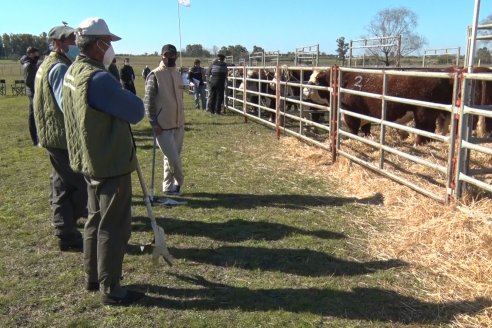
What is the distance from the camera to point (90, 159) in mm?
3275

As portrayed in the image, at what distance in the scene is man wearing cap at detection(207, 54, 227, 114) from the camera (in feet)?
51.3

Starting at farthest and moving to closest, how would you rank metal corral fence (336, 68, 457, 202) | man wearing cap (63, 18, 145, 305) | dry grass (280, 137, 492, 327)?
1. metal corral fence (336, 68, 457, 202)
2. dry grass (280, 137, 492, 327)
3. man wearing cap (63, 18, 145, 305)

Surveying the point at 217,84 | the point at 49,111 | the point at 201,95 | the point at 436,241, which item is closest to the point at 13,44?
the point at 201,95

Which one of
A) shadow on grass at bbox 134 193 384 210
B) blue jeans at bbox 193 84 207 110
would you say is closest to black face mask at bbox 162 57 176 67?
shadow on grass at bbox 134 193 384 210

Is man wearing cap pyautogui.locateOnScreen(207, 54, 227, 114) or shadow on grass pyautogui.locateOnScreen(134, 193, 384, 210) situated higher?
man wearing cap pyautogui.locateOnScreen(207, 54, 227, 114)

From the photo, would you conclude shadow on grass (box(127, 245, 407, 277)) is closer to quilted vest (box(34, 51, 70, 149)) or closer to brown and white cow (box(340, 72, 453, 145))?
quilted vest (box(34, 51, 70, 149))

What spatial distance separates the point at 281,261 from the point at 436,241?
4.76 ft

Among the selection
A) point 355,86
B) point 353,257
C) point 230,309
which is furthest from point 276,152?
point 230,309

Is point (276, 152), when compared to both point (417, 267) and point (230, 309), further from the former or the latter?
point (230, 309)

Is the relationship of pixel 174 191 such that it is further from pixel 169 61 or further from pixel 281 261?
pixel 281 261

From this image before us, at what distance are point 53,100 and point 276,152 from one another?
5.57 metres

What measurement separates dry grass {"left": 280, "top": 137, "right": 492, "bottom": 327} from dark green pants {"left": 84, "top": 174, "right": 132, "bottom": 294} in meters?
2.12

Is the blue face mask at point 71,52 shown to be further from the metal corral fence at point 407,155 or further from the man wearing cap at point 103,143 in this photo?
the metal corral fence at point 407,155

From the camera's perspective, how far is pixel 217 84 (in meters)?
15.8
